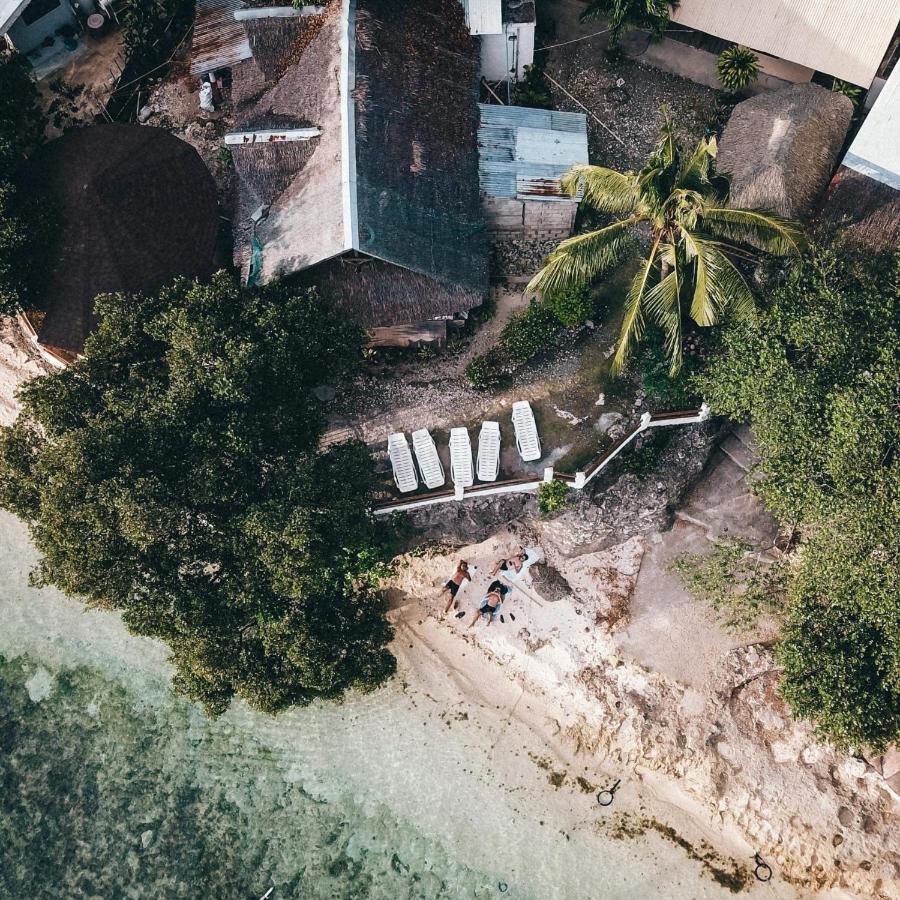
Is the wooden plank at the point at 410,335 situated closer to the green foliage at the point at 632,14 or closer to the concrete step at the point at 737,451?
the concrete step at the point at 737,451

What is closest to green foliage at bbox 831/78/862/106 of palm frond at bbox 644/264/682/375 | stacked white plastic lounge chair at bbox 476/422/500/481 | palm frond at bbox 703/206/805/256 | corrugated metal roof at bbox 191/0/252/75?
palm frond at bbox 703/206/805/256

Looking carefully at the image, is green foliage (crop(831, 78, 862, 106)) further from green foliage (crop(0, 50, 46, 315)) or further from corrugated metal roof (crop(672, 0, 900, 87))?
green foliage (crop(0, 50, 46, 315))

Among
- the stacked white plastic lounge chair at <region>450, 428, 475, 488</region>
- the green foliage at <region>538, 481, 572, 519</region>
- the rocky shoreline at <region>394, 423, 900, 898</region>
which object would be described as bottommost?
the rocky shoreline at <region>394, 423, 900, 898</region>

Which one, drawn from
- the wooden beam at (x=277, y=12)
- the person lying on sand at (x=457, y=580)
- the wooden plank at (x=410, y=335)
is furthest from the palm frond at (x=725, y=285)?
the wooden beam at (x=277, y=12)

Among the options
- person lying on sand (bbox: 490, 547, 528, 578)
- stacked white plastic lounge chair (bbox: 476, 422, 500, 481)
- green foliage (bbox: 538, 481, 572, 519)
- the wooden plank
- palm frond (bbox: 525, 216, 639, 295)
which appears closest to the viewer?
palm frond (bbox: 525, 216, 639, 295)

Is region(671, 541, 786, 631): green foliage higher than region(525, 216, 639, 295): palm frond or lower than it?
lower

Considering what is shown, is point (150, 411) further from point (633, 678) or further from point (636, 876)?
point (636, 876)

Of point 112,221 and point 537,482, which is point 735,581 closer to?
point 537,482
